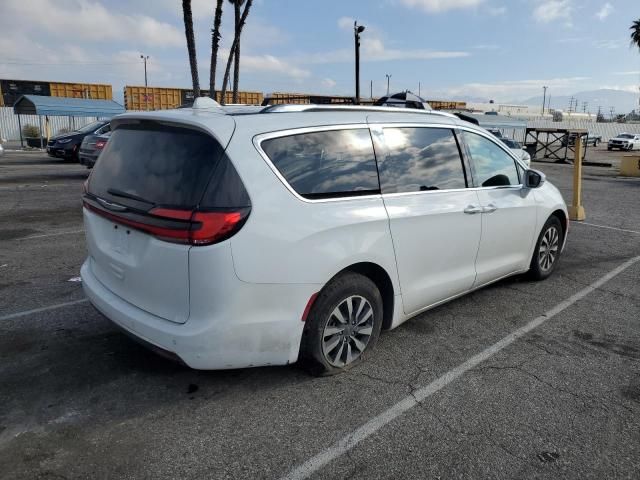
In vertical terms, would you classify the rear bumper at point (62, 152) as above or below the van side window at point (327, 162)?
below

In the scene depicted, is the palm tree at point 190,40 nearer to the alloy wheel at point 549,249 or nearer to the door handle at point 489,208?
the alloy wheel at point 549,249

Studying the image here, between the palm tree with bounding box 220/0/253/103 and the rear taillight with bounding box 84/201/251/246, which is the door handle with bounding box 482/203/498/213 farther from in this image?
the palm tree with bounding box 220/0/253/103

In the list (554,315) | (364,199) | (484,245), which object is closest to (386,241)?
(364,199)

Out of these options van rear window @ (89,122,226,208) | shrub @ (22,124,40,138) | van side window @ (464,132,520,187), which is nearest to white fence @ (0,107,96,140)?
shrub @ (22,124,40,138)

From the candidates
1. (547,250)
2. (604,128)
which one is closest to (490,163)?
(547,250)

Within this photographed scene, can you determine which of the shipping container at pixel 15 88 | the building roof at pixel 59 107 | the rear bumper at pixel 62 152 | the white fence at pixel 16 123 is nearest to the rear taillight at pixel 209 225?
the rear bumper at pixel 62 152

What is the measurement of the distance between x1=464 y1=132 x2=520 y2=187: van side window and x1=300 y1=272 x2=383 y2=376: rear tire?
163 centimetres

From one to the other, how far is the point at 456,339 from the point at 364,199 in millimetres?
1499

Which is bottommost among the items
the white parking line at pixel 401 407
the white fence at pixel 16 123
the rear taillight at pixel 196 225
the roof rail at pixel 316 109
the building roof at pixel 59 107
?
the white parking line at pixel 401 407

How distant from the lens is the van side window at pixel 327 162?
2971 millimetres

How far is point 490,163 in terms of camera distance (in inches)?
177

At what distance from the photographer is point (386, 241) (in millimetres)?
3367

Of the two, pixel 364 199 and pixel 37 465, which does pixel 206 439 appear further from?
pixel 364 199

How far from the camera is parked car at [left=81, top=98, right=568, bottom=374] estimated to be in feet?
8.89
